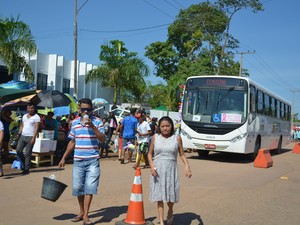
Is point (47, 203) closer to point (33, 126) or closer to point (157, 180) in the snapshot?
point (157, 180)

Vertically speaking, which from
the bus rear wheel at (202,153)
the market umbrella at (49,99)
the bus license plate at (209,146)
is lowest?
the bus rear wheel at (202,153)

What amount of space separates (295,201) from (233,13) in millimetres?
34000

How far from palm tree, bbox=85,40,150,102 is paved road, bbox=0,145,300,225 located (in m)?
21.7

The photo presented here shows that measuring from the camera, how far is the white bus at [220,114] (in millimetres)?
14539

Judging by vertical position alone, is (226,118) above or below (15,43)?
below

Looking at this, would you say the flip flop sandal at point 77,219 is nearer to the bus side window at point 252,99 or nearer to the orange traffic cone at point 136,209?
the orange traffic cone at point 136,209

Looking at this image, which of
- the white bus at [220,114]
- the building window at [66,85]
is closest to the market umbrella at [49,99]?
the white bus at [220,114]

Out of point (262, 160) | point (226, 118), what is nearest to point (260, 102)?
point (226, 118)

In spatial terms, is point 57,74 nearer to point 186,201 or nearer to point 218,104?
point 218,104

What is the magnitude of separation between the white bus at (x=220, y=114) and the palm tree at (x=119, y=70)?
1737 centimetres

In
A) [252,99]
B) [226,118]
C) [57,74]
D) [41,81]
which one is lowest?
[226,118]

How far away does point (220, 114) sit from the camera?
14672 millimetres

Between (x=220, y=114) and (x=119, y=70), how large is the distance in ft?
62.6

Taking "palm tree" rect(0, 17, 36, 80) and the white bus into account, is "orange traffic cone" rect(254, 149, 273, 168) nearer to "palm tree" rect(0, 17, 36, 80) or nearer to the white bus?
the white bus
